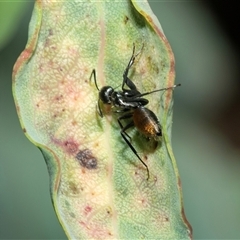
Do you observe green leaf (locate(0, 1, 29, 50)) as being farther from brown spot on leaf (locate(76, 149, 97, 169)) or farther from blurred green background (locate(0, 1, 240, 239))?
brown spot on leaf (locate(76, 149, 97, 169))

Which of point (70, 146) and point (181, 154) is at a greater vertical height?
point (70, 146)

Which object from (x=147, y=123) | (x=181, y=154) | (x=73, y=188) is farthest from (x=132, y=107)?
(x=181, y=154)

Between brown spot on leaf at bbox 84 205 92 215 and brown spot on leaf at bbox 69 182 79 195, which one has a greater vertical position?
brown spot on leaf at bbox 69 182 79 195

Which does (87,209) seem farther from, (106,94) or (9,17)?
(9,17)

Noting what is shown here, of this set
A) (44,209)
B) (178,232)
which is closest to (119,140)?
(178,232)

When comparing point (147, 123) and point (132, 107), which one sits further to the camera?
point (132, 107)

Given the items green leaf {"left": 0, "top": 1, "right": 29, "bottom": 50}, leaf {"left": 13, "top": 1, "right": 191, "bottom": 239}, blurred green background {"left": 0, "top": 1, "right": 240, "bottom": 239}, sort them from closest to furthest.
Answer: leaf {"left": 13, "top": 1, "right": 191, "bottom": 239}, green leaf {"left": 0, "top": 1, "right": 29, "bottom": 50}, blurred green background {"left": 0, "top": 1, "right": 240, "bottom": 239}

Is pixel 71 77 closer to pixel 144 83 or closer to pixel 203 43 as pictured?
pixel 144 83

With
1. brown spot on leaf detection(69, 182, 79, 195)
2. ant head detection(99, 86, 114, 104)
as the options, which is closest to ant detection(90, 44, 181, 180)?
ant head detection(99, 86, 114, 104)
